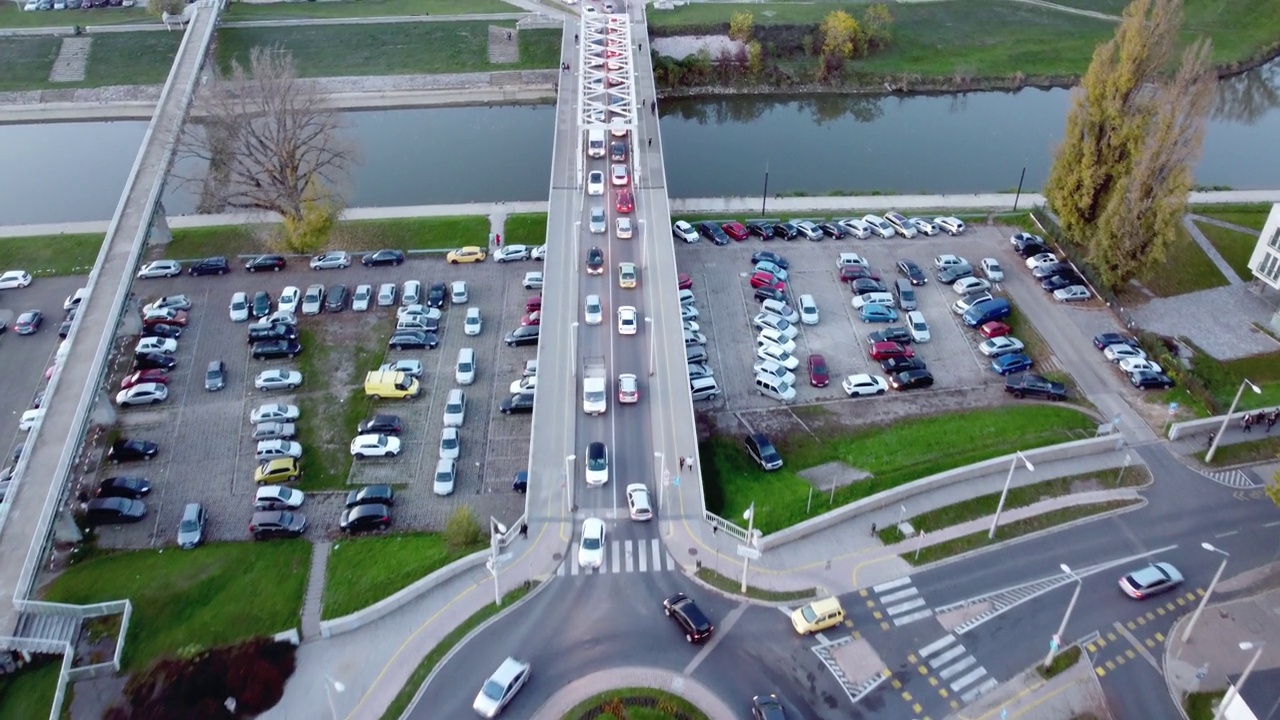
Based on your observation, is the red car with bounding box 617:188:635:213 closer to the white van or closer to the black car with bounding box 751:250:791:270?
the white van

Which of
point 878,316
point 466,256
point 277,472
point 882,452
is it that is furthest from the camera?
point 466,256

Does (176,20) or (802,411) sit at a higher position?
(176,20)

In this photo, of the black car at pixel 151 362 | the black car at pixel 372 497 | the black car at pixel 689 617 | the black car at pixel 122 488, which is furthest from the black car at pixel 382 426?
the black car at pixel 689 617

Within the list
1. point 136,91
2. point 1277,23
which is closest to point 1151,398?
point 1277,23

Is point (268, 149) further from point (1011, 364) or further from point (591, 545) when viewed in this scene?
point (1011, 364)

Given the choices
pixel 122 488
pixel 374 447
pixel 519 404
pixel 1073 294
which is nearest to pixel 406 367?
pixel 374 447

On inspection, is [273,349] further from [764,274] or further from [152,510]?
[764,274]
